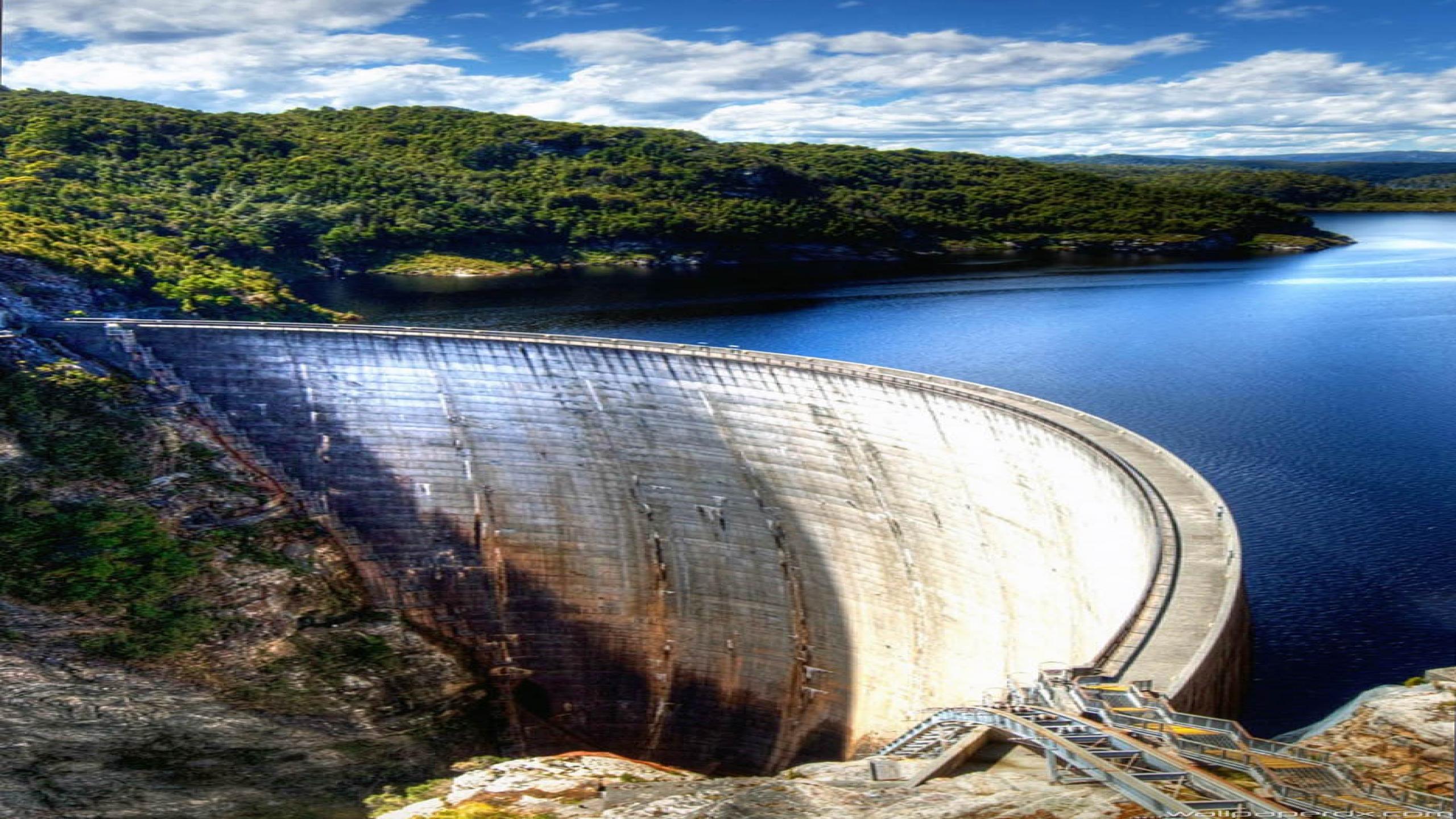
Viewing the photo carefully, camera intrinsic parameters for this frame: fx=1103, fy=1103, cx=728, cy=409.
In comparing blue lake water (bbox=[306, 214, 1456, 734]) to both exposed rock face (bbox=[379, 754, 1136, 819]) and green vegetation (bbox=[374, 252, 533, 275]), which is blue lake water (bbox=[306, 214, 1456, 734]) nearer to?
green vegetation (bbox=[374, 252, 533, 275])

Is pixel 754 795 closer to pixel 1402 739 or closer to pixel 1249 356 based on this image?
pixel 1402 739

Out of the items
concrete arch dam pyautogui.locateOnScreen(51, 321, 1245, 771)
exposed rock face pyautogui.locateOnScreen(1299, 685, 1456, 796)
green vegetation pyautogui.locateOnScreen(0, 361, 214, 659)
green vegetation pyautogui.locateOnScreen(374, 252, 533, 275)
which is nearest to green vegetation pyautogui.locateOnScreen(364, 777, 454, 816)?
concrete arch dam pyautogui.locateOnScreen(51, 321, 1245, 771)

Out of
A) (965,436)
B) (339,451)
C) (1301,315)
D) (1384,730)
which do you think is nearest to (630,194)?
(1301,315)

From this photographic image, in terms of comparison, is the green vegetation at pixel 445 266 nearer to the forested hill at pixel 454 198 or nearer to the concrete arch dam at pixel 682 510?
the forested hill at pixel 454 198

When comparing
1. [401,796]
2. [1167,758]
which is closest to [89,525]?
[401,796]

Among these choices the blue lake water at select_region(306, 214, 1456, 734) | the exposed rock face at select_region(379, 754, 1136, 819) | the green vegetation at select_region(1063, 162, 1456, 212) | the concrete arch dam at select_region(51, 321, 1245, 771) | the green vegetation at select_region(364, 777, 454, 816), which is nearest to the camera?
the exposed rock face at select_region(379, 754, 1136, 819)
